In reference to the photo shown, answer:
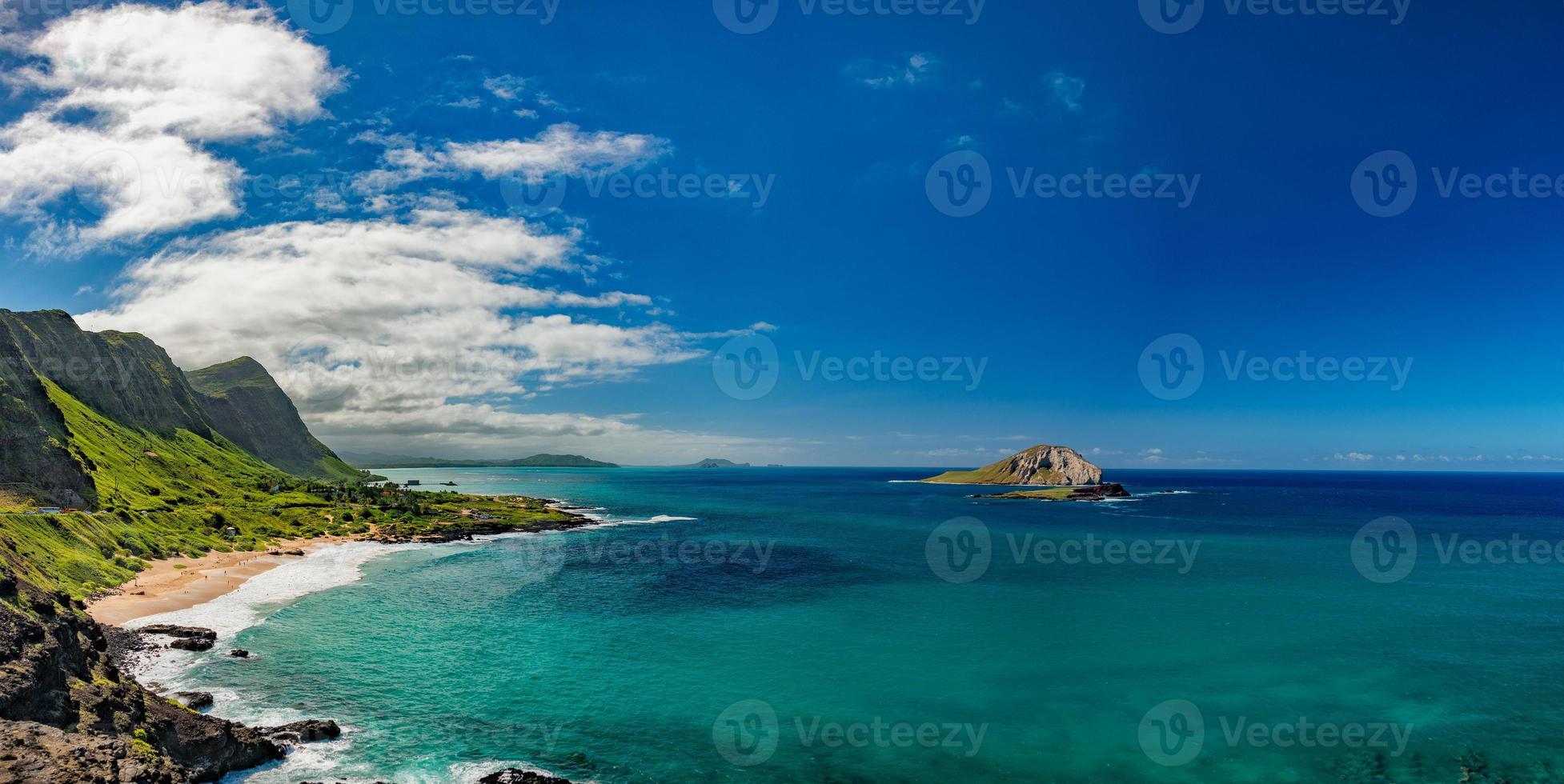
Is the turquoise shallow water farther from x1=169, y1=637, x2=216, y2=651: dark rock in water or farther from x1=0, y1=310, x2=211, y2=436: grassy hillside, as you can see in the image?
x1=0, y1=310, x2=211, y2=436: grassy hillside

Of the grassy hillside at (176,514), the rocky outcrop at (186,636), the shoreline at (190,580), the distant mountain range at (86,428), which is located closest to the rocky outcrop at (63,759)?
the grassy hillside at (176,514)

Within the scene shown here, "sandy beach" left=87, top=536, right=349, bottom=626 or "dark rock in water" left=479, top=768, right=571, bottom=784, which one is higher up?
"dark rock in water" left=479, top=768, right=571, bottom=784

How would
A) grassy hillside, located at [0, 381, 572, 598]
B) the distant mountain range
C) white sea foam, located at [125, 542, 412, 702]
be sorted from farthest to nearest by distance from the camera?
the distant mountain range → grassy hillside, located at [0, 381, 572, 598] → white sea foam, located at [125, 542, 412, 702]

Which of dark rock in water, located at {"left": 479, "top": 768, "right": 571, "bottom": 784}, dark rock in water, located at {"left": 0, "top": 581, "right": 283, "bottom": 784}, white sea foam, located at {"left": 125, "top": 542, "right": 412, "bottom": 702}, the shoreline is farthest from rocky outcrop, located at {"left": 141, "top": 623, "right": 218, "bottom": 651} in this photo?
dark rock in water, located at {"left": 479, "top": 768, "right": 571, "bottom": 784}

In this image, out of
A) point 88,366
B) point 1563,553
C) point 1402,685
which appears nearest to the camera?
point 1402,685

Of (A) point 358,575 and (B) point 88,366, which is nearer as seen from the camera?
(A) point 358,575

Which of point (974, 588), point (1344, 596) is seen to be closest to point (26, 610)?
point (974, 588)

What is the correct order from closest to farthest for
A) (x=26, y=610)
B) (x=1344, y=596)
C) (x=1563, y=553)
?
(x=26, y=610), (x=1344, y=596), (x=1563, y=553)

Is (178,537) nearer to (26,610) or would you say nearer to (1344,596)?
(26,610)
